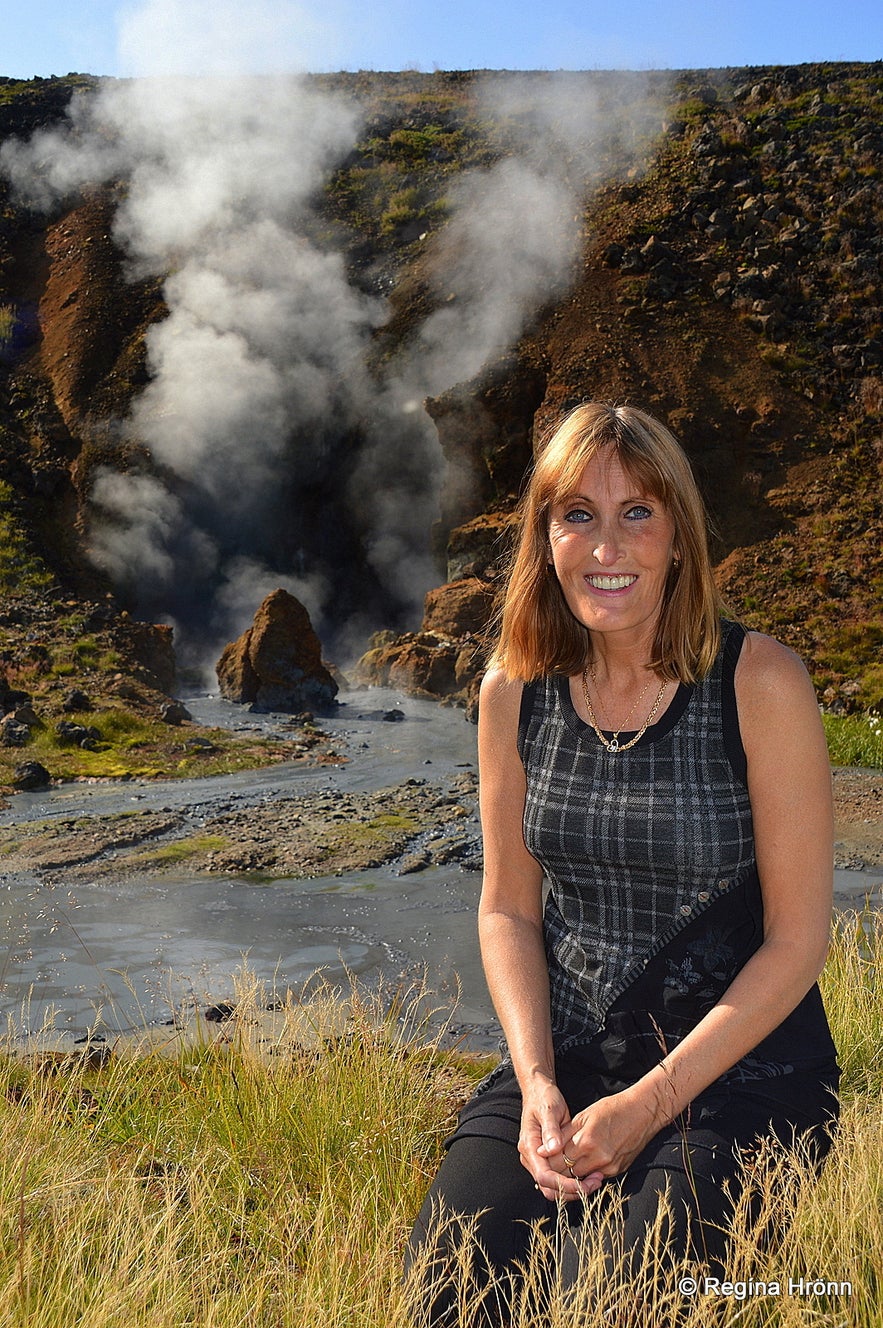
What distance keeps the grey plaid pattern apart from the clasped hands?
264 mm

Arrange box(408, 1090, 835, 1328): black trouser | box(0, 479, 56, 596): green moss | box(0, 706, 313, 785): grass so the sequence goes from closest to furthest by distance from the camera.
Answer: box(408, 1090, 835, 1328): black trouser < box(0, 706, 313, 785): grass < box(0, 479, 56, 596): green moss

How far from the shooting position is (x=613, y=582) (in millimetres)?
2344

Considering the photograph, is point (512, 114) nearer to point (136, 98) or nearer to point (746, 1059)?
point (136, 98)

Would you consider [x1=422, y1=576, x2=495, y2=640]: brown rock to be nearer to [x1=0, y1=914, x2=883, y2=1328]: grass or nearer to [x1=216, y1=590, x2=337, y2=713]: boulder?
[x1=216, y1=590, x2=337, y2=713]: boulder

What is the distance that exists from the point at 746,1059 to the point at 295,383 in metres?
26.4

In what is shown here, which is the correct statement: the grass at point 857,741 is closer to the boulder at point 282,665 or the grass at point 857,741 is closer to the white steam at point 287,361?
the boulder at point 282,665

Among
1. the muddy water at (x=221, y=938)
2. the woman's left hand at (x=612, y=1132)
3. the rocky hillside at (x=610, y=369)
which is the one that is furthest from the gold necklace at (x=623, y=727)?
the rocky hillside at (x=610, y=369)

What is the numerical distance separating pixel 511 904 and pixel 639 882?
363 millimetres

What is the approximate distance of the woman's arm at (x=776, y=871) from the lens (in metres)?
1.99

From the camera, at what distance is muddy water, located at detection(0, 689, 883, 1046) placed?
215 inches

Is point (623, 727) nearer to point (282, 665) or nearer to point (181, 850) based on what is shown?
point (181, 850)

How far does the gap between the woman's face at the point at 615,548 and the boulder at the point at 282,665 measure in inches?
573

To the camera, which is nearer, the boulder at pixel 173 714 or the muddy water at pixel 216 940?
the muddy water at pixel 216 940

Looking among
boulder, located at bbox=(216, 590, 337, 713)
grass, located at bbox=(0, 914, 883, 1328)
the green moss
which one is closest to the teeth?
grass, located at bbox=(0, 914, 883, 1328)
